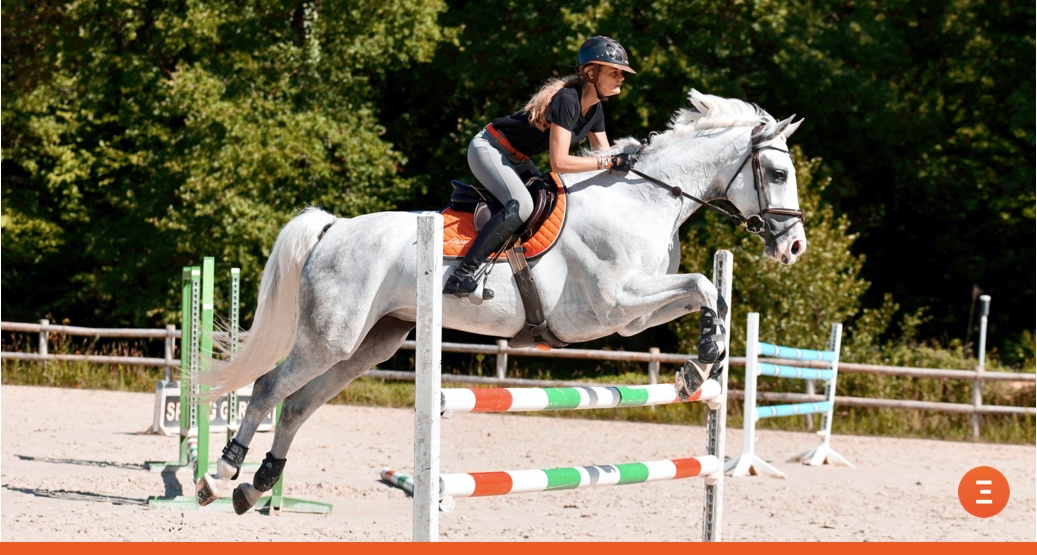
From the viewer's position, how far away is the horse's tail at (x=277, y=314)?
4.81 m

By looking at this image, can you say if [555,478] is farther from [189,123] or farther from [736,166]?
[189,123]

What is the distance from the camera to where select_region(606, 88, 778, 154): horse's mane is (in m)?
4.72

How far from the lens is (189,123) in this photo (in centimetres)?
1739

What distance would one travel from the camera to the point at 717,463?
16.2 feet

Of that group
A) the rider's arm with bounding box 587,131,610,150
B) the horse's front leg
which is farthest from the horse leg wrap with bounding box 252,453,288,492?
the rider's arm with bounding box 587,131,610,150

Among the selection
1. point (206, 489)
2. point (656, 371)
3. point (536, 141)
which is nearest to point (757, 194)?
point (536, 141)

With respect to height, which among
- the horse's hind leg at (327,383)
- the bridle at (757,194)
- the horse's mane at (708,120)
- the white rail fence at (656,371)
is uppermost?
the horse's mane at (708,120)

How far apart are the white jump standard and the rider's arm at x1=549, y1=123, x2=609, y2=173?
4.19 meters

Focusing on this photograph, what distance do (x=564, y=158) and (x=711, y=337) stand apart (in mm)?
880

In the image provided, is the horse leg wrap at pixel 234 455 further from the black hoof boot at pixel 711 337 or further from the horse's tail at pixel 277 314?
the black hoof boot at pixel 711 337

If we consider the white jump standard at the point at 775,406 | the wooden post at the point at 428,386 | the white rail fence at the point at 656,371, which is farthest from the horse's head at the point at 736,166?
the white rail fence at the point at 656,371

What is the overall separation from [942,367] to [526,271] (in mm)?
11778

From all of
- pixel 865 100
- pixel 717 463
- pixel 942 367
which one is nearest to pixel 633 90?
pixel 865 100

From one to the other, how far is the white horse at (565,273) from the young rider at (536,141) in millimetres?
129
